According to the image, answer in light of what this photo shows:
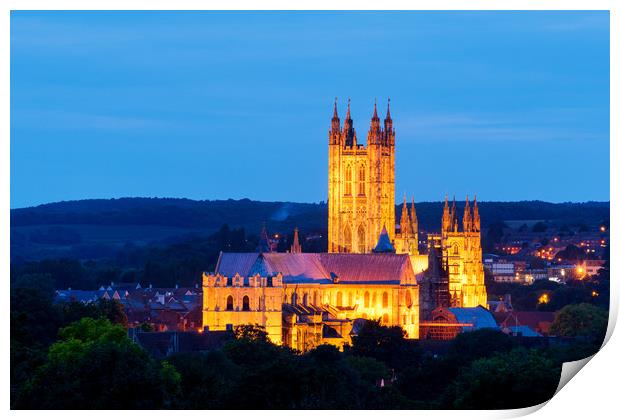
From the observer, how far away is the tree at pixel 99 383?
5403 cm

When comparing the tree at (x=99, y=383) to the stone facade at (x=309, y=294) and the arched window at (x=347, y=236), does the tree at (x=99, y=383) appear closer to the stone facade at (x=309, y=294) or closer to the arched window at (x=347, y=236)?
the stone facade at (x=309, y=294)

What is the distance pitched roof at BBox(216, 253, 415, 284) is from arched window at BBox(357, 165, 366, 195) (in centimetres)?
2313

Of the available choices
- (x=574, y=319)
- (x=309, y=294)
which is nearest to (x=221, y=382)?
(x=309, y=294)

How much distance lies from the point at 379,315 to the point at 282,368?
54527mm

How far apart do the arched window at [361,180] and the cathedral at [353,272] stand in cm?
7

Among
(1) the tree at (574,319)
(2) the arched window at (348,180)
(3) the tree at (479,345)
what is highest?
(2) the arched window at (348,180)

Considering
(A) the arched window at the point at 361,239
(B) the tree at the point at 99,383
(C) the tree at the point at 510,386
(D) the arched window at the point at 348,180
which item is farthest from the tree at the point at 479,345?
(D) the arched window at the point at 348,180

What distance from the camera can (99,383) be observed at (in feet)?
182

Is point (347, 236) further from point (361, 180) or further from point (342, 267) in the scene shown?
point (342, 267)

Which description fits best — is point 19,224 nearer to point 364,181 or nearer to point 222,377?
point 364,181

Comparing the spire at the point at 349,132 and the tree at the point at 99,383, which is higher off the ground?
the spire at the point at 349,132

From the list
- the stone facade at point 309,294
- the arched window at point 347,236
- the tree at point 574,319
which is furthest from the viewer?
the arched window at point 347,236

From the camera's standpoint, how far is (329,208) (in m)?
140
